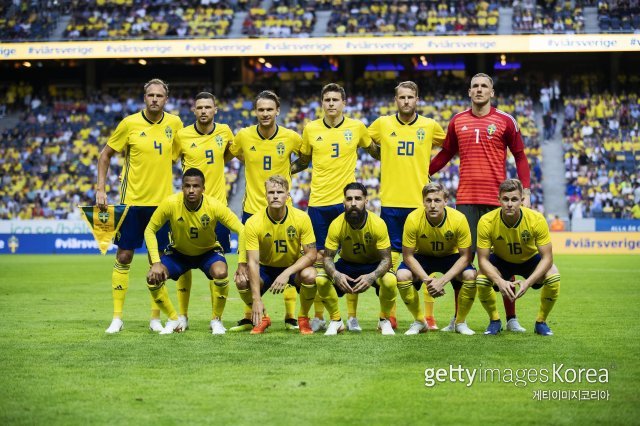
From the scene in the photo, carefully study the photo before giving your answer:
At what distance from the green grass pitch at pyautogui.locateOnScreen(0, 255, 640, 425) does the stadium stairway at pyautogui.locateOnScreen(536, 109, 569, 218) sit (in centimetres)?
1923

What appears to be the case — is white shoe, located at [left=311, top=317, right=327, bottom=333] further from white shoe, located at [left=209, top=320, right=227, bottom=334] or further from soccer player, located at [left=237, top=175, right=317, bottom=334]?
white shoe, located at [left=209, top=320, right=227, bottom=334]

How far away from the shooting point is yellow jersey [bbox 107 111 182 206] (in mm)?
9203

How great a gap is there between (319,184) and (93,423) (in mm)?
4691

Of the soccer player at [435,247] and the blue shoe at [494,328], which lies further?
the blue shoe at [494,328]

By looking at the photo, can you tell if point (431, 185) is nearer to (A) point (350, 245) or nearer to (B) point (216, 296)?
(A) point (350, 245)

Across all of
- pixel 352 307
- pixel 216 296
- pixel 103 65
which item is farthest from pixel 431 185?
pixel 103 65

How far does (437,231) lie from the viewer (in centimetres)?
848

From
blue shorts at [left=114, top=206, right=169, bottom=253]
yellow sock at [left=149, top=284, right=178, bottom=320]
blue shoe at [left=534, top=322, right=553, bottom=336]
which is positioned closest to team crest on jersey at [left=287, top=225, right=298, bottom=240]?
yellow sock at [left=149, top=284, right=178, bottom=320]

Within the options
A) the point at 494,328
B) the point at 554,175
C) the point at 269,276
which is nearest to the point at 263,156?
the point at 269,276

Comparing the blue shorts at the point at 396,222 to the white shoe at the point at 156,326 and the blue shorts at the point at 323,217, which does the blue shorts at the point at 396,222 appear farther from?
the white shoe at the point at 156,326

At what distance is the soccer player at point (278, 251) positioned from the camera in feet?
27.0

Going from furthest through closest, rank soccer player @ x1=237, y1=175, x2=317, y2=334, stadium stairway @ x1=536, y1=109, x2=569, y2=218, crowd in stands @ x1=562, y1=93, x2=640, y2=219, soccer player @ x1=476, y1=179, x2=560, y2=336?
1. stadium stairway @ x1=536, y1=109, x2=569, y2=218
2. crowd in stands @ x1=562, y1=93, x2=640, y2=219
3. soccer player @ x1=237, y1=175, x2=317, y2=334
4. soccer player @ x1=476, y1=179, x2=560, y2=336

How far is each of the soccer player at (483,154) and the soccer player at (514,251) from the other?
377 millimetres
